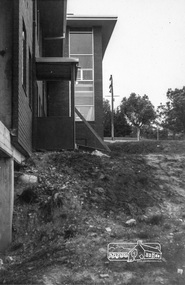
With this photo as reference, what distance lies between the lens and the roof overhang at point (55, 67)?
43.7ft

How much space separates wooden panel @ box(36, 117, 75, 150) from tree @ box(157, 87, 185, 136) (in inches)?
1179

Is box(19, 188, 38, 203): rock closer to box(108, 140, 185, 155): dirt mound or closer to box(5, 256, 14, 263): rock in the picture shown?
box(5, 256, 14, 263): rock

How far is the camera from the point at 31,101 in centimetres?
1202

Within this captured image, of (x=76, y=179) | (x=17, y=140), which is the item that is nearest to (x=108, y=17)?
(x=76, y=179)

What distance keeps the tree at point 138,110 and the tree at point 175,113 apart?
6297mm

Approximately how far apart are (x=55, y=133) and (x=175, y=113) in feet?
103

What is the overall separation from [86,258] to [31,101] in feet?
20.0

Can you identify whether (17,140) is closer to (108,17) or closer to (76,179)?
(76,179)

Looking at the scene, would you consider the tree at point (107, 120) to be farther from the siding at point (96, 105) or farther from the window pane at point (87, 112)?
the window pane at point (87, 112)

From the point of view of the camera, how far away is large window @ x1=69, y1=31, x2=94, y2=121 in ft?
75.4

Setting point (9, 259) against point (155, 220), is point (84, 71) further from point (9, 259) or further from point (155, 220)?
point (9, 259)

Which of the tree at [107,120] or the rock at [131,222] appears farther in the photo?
the tree at [107,120]

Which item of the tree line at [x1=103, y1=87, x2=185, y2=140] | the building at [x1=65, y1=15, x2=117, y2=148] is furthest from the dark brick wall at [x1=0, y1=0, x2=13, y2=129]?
the tree line at [x1=103, y1=87, x2=185, y2=140]

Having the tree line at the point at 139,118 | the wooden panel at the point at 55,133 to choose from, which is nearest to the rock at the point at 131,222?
the wooden panel at the point at 55,133
